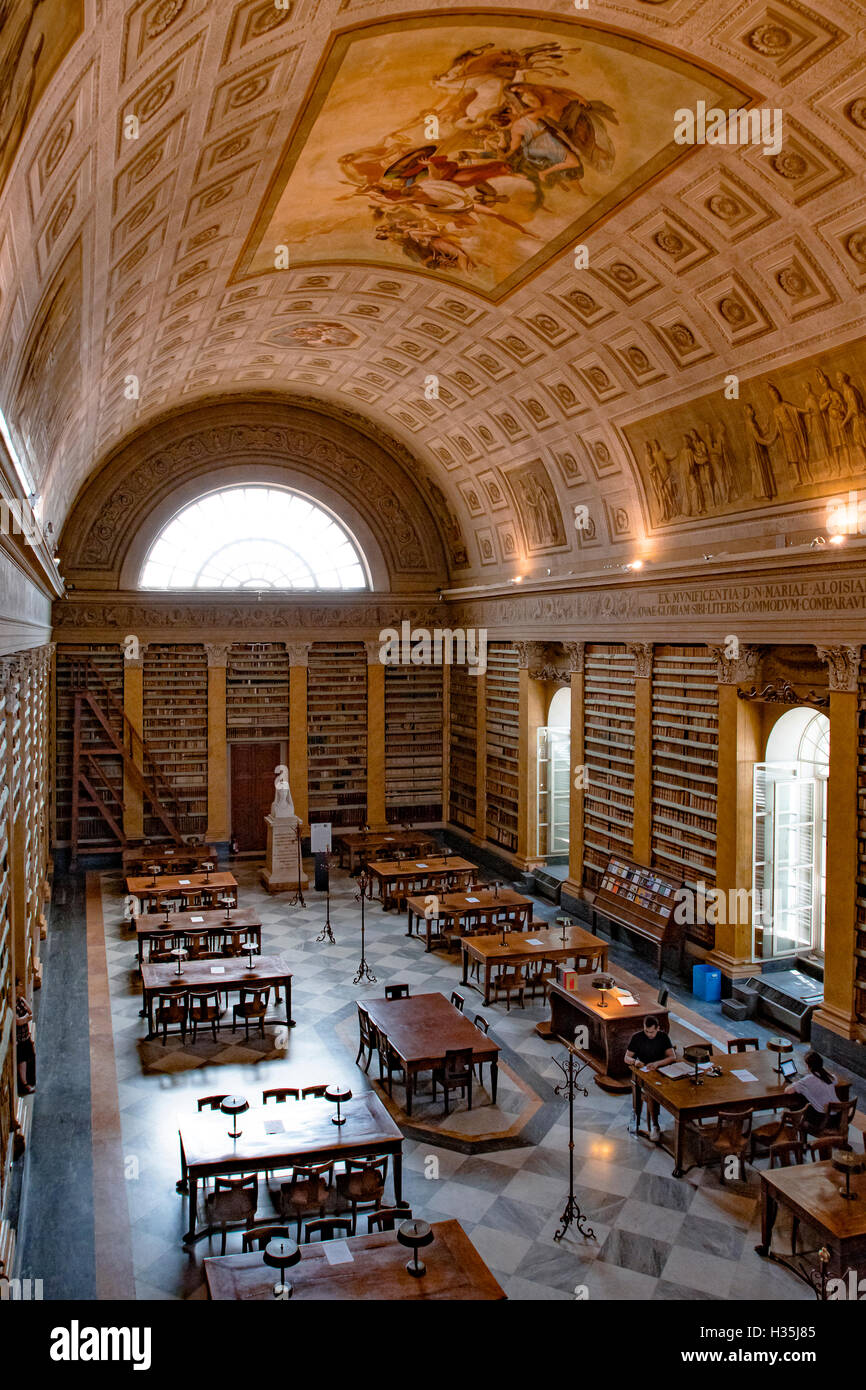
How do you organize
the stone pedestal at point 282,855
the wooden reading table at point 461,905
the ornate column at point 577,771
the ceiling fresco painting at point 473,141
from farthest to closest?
the stone pedestal at point 282,855 → the ornate column at point 577,771 → the wooden reading table at point 461,905 → the ceiling fresco painting at point 473,141

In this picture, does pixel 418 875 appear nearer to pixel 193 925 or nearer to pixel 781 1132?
pixel 193 925

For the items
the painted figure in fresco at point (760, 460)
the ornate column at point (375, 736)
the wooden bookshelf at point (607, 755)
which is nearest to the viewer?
the painted figure in fresco at point (760, 460)

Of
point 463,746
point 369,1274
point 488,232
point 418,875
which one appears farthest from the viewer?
point 463,746

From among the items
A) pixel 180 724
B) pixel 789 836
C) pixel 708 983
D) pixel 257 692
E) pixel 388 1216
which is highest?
pixel 257 692

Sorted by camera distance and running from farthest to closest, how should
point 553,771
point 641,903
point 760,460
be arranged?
point 553,771
point 641,903
point 760,460

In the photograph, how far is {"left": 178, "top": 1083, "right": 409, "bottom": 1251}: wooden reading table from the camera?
8.50 meters

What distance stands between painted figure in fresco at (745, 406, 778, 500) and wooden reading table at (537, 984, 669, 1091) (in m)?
6.64

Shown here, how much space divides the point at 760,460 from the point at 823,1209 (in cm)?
892

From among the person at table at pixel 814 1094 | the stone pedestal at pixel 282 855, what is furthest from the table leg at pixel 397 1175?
the stone pedestal at pixel 282 855

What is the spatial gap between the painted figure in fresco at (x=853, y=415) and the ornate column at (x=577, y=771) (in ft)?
24.3

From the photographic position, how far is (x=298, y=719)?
23875mm

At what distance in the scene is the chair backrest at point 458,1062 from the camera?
10.5 meters

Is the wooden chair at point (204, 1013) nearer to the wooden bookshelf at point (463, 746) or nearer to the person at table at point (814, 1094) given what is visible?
the person at table at point (814, 1094)

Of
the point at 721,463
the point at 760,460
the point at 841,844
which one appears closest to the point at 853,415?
the point at 760,460
